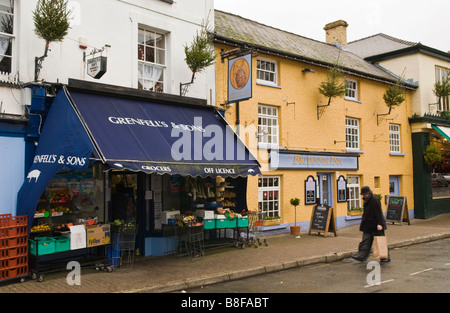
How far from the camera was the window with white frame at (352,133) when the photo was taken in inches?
714

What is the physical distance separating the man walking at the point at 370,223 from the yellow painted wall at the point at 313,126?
443 cm

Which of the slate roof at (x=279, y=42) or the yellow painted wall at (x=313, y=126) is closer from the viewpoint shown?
the yellow painted wall at (x=313, y=126)

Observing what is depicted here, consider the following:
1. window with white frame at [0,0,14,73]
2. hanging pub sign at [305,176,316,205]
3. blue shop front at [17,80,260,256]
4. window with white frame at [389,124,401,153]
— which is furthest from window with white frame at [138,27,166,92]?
window with white frame at [389,124,401,153]

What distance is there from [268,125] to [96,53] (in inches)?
274

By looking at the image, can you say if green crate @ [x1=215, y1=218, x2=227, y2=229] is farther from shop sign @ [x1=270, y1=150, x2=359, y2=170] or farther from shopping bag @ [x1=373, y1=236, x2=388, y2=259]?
shopping bag @ [x1=373, y1=236, x2=388, y2=259]

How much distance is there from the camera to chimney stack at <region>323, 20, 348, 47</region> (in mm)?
23109

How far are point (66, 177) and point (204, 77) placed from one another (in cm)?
535

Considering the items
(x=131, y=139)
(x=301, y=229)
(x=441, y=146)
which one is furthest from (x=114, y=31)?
(x=441, y=146)

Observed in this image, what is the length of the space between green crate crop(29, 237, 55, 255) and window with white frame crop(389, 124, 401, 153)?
55.9 ft

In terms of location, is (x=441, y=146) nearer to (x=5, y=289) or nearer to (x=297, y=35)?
(x=297, y=35)

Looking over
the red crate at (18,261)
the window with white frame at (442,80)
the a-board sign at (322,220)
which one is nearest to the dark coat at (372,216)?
the a-board sign at (322,220)

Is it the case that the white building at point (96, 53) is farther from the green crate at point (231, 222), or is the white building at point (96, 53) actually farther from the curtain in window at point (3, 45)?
the green crate at point (231, 222)

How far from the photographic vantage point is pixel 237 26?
15.7m

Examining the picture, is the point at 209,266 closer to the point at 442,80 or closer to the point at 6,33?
the point at 6,33
